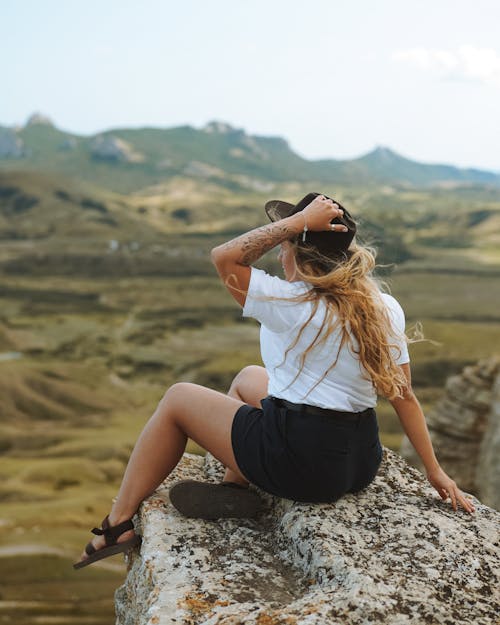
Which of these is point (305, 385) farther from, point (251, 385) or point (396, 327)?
point (251, 385)

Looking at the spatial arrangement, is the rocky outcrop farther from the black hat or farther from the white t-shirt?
the black hat

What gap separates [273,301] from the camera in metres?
4.18

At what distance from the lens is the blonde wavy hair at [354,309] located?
167 inches

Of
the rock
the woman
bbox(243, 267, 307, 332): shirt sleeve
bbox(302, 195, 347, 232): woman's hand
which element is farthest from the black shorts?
bbox(302, 195, 347, 232): woman's hand

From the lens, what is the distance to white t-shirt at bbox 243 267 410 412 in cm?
421

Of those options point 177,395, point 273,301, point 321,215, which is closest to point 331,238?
point 321,215

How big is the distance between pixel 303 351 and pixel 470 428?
15742mm

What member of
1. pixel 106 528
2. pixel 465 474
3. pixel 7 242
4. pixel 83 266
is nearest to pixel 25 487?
pixel 465 474

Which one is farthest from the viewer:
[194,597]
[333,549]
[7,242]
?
[7,242]

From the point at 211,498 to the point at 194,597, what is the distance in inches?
37.8

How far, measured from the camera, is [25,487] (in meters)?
28.3

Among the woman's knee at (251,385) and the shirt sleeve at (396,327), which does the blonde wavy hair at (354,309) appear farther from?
the woman's knee at (251,385)

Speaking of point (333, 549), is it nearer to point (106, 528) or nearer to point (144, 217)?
point (106, 528)

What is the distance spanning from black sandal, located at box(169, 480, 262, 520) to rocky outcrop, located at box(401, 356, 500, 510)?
13937 millimetres
